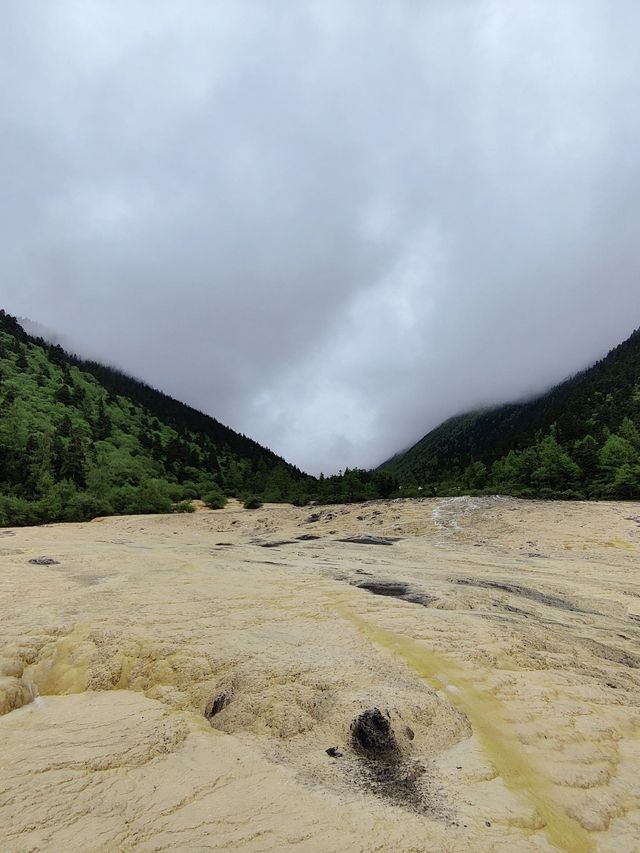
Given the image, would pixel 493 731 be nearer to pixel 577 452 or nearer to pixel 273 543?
pixel 273 543

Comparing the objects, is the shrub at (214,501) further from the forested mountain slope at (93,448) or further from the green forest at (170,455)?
the forested mountain slope at (93,448)

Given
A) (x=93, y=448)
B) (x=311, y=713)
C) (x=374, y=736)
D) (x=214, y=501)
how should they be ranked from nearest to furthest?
(x=374, y=736)
(x=311, y=713)
(x=214, y=501)
(x=93, y=448)

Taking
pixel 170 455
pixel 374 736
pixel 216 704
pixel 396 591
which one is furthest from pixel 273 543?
pixel 170 455

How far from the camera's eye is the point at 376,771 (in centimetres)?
437

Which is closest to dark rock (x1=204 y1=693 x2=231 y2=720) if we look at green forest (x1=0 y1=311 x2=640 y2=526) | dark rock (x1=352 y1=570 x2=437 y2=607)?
dark rock (x1=352 y1=570 x2=437 y2=607)

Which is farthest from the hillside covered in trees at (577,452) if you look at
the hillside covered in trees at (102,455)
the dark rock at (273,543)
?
the dark rock at (273,543)

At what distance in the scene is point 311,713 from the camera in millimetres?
5426

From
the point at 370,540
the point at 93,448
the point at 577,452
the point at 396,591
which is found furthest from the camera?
the point at 93,448

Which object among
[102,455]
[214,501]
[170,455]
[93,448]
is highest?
[170,455]

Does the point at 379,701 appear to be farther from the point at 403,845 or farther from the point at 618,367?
the point at 618,367

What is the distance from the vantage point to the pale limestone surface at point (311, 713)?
3523mm

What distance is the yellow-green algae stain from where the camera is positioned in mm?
3677

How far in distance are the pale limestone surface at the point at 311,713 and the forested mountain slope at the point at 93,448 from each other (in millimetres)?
36911

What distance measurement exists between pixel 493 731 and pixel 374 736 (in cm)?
165
